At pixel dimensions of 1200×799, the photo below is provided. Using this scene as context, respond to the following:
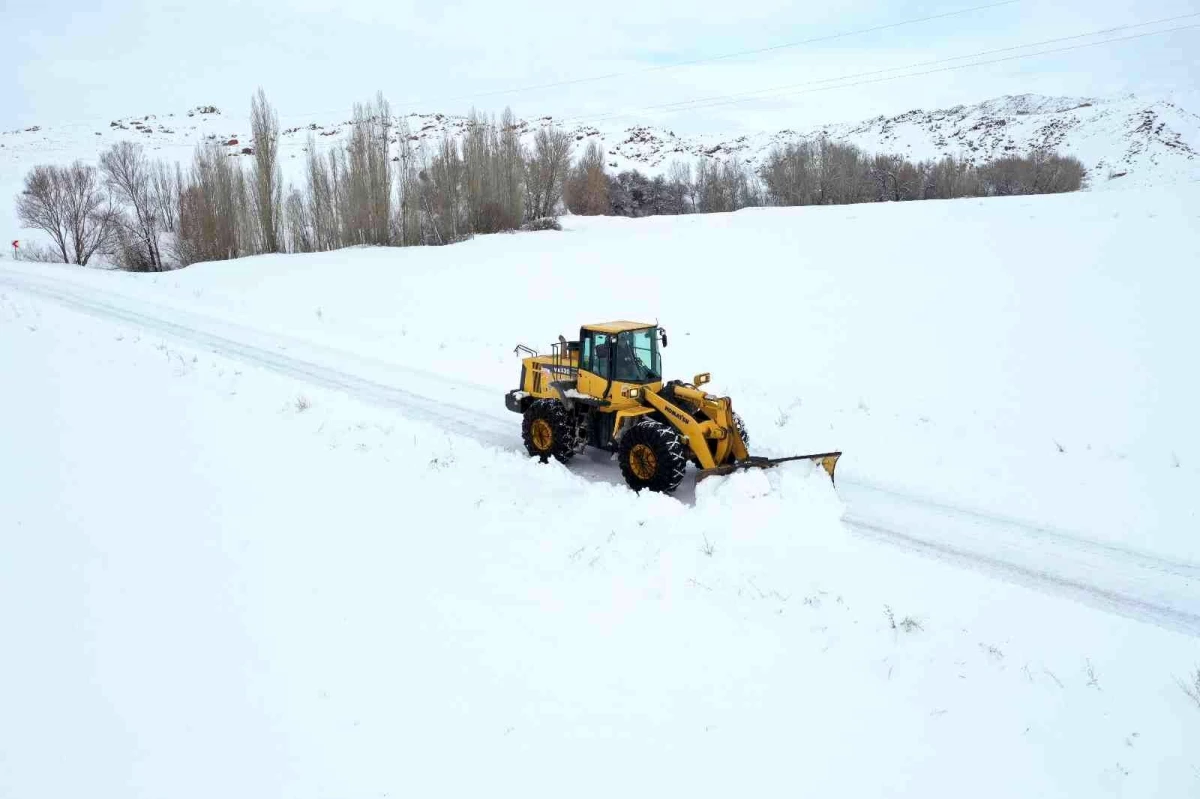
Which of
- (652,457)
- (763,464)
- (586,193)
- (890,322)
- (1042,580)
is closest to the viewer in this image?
(1042,580)

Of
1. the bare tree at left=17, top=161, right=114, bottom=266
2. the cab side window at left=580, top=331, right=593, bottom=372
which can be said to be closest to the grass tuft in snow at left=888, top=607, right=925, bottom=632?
the cab side window at left=580, top=331, right=593, bottom=372

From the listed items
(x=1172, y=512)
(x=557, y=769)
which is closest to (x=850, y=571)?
(x=557, y=769)

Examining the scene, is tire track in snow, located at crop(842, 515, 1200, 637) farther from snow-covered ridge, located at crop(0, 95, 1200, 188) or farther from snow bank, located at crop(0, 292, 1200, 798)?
snow-covered ridge, located at crop(0, 95, 1200, 188)

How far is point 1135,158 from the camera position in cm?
6019

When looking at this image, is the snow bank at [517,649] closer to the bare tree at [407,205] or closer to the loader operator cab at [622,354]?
the loader operator cab at [622,354]

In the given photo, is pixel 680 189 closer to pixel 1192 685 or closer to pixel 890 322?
pixel 890 322

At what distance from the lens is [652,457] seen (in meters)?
9.09

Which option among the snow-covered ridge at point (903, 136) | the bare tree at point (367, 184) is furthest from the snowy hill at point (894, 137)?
the bare tree at point (367, 184)

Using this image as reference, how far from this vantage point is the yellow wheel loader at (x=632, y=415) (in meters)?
9.08

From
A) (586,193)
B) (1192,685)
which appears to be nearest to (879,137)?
(586,193)

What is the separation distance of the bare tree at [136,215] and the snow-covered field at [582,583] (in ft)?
85.2

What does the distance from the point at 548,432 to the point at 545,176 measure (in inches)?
1341

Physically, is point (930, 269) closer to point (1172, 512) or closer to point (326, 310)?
point (1172, 512)

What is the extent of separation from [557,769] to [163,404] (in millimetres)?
9734
